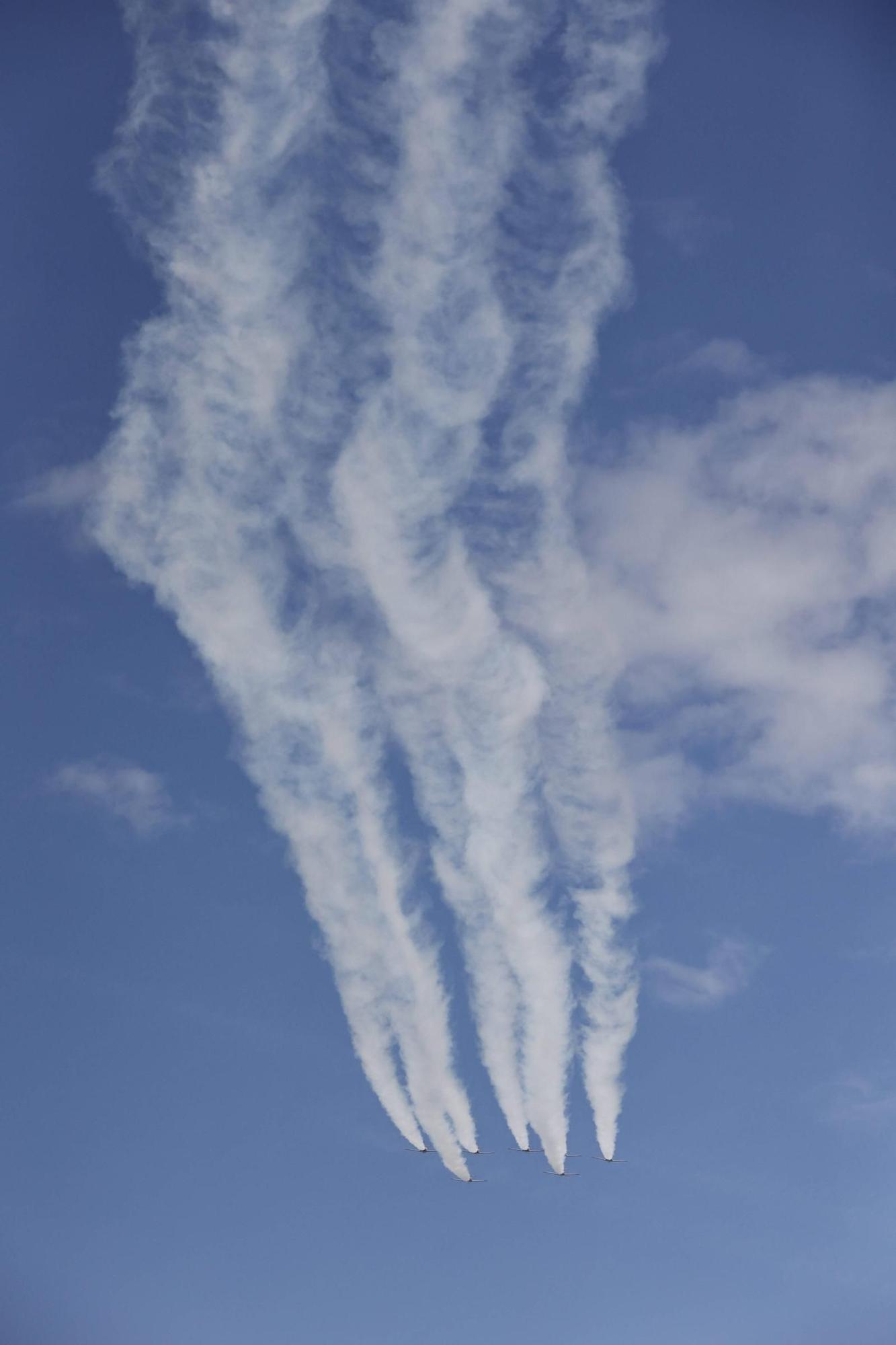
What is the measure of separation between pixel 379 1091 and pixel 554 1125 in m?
7.14

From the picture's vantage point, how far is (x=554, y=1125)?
147 ft

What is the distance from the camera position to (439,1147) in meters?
46.9

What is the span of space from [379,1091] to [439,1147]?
172 inches

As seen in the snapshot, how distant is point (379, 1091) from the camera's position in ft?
147

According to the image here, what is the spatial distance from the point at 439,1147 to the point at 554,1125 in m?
5.28
